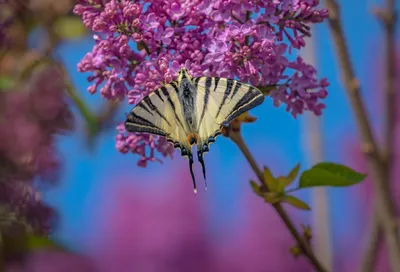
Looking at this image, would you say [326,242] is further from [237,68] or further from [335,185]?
[237,68]

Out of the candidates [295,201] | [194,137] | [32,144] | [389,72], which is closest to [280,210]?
[295,201]

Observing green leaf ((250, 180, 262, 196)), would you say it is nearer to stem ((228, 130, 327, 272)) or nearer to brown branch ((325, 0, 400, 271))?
stem ((228, 130, 327, 272))

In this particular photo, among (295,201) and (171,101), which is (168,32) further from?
(295,201)

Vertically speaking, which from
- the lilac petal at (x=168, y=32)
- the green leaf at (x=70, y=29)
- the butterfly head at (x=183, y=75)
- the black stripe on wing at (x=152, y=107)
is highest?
the green leaf at (x=70, y=29)

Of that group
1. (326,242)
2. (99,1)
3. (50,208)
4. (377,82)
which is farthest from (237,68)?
(377,82)

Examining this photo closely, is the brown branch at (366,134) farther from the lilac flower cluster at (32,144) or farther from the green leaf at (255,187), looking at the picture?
the lilac flower cluster at (32,144)

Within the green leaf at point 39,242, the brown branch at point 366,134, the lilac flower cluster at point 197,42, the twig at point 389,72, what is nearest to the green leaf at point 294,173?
the lilac flower cluster at point 197,42
